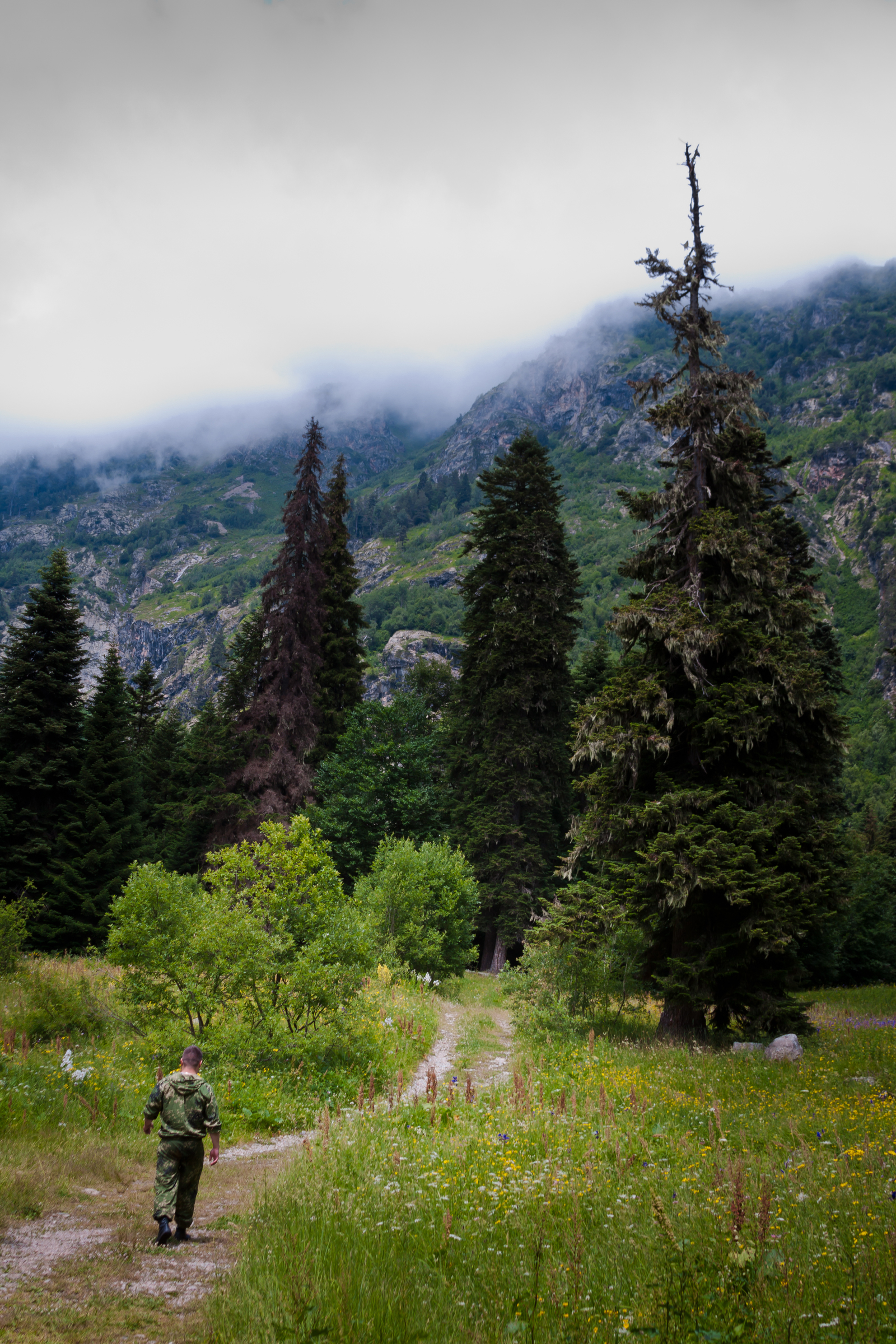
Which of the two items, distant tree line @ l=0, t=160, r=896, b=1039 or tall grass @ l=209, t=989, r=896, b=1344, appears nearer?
tall grass @ l=209, t=989, r=896, b=1344

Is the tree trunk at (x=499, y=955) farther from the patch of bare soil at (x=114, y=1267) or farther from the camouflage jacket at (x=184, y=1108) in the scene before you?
the camouflage jacket at (x=184, y=1108)

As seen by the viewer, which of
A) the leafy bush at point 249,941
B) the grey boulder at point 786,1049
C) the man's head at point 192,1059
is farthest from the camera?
the leafy bush at point 249,941

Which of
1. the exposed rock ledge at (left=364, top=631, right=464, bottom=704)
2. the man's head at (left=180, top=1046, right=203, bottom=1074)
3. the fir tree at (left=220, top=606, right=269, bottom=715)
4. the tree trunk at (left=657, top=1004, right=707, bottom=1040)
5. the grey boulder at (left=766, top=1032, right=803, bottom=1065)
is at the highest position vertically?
the exposed rock ledge at (left=364, top=631, right=464, bottom=704)

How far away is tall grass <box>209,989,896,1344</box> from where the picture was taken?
12.0 feet

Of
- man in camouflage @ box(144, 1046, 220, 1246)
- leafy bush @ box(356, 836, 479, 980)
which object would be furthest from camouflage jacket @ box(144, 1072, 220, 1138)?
leafy bush @ box(356, 836, 479, 980)

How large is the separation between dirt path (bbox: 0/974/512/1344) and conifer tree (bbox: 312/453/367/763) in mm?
24018

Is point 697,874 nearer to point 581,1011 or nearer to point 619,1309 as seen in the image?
point 581,1011

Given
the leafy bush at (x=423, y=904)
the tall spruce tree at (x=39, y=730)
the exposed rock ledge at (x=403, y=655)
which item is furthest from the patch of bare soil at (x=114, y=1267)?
the exposed rock ledge at (x=403, y=655)

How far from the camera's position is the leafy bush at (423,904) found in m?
22.0

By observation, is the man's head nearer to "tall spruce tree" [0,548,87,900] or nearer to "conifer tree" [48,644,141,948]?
"conifer tree" [48,644,141,948]

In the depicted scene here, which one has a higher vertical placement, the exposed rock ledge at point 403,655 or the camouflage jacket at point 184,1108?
the exposed rock ledge at point 403,655

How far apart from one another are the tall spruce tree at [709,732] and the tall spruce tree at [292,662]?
16794 millimetres

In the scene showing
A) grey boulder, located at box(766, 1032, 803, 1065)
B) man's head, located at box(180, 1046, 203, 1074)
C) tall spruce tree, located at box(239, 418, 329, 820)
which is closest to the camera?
man's head, located at box(180, 1046, 203, 1074)

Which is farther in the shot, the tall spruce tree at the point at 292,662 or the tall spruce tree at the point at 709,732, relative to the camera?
the tall spruce tree at the point at 292,662
